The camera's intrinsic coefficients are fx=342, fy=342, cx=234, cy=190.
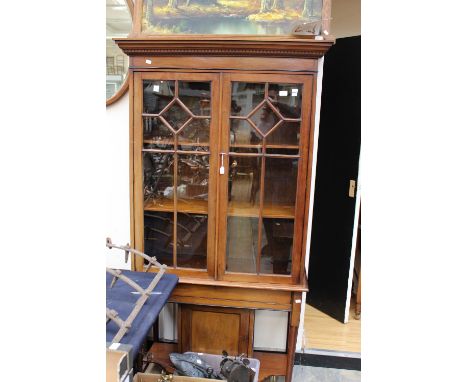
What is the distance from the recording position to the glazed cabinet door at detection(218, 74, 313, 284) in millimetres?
1582

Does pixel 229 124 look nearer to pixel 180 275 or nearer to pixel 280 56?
pixel 280 56

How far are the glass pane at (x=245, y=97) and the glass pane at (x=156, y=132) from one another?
0.34 metres

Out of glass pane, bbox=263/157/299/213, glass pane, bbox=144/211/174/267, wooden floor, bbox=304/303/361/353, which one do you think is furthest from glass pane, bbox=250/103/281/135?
wooden floor, bbox=304/303/361/353

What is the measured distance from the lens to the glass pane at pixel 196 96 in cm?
160

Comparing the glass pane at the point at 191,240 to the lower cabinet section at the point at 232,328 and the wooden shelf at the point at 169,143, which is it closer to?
the lower cabinet section at the point at 232,328

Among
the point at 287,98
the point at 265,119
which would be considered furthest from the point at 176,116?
the point at 287,98

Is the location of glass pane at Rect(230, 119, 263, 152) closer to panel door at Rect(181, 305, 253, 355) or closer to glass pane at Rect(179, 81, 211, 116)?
glass pane at Rect(179, 81, 211, 116)

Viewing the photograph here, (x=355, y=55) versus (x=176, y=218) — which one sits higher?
(x=355, y=55)

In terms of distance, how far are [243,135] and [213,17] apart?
572 millimetres

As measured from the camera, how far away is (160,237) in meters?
1.78
